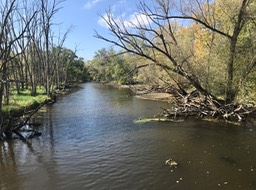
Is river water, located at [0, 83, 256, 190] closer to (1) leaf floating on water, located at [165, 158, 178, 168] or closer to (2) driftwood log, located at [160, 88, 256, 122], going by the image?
(1) leaf floating on water, located at [165, 158, 178, 168]

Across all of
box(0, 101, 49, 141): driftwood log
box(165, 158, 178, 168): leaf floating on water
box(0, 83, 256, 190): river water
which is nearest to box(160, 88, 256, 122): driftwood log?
box(0, 83, 256, 190): river water

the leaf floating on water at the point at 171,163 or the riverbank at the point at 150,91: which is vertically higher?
the riverbank at the point at 150,91

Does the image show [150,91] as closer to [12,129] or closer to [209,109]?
[209,109]

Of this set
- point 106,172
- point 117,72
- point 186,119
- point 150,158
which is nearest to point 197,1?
point 186,119

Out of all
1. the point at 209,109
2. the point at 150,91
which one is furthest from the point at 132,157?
the point at 150,91

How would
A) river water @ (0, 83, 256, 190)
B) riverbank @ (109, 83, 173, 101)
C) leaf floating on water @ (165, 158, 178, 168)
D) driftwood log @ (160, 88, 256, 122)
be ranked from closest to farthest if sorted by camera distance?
river water @ (0, 83, 256, 190) < leaf floating on water @ (165, 158, 178, 168) < driftwood log @ (160, 88, 256, 122) < riverbank @ (109, 83, 173, 101)

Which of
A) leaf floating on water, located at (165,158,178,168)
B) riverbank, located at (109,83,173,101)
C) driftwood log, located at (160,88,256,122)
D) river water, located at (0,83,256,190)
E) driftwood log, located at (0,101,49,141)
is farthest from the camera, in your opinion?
riverbank, located at (109,83,173,101)

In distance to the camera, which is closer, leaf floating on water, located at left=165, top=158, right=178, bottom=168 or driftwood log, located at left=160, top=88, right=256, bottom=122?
leaf floating on water, located at left=165, top=158, right=178, bottom=168

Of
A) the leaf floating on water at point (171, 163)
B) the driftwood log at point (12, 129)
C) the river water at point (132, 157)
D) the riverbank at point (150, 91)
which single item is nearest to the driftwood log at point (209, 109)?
the river water at point (132, 157)

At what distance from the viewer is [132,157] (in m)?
12.4

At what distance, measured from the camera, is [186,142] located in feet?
48.2

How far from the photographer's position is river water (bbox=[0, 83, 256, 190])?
32.1 feet

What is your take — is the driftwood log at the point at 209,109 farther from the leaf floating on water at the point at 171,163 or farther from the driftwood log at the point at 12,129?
the driftwood log at the point at 12,129

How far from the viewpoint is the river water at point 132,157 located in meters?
9.80
